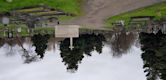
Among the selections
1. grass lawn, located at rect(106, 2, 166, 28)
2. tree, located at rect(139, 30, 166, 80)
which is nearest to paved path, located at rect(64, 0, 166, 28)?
grass lawn, located at rect(106, 2, 166, 28)

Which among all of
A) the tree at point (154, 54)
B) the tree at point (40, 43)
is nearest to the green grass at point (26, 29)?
the tree at point (40, 43)

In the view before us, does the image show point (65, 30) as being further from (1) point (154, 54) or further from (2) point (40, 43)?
(2) point (40, 43)

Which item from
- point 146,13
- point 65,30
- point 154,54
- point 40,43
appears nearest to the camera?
point 65,30

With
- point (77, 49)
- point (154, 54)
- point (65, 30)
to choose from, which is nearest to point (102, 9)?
point (65, 30)

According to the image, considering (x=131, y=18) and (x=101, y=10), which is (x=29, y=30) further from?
(x=131, y=18)

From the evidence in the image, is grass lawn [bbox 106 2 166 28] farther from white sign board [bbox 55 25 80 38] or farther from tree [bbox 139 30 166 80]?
white sign board [bbox 55 25 80 38]

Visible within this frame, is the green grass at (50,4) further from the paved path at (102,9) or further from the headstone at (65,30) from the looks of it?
the headstone at (65,30)
